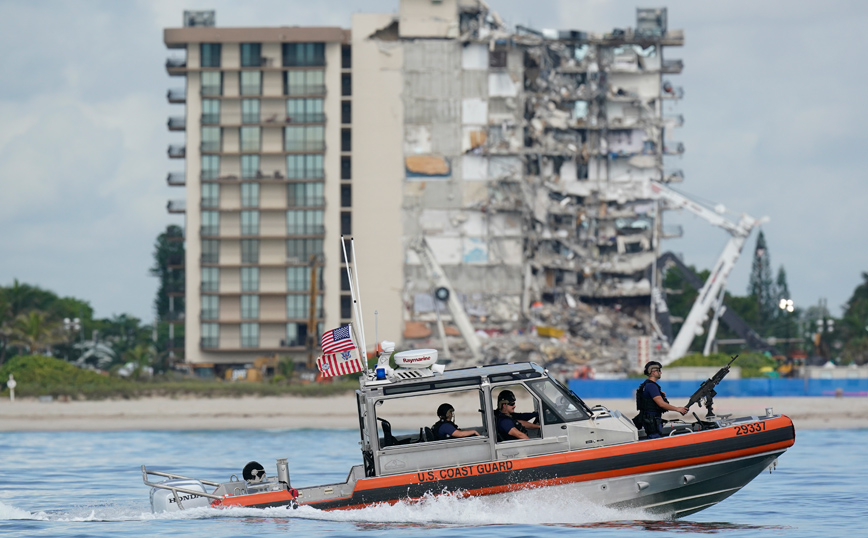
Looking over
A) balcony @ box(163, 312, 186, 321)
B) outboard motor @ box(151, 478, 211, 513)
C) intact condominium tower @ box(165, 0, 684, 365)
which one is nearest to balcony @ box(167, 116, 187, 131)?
intact condominium tower @ box(165, 0, 684, 365)

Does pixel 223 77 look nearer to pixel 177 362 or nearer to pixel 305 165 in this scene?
pixel 305 165

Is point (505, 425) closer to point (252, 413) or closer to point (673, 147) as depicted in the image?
point (252, 413)

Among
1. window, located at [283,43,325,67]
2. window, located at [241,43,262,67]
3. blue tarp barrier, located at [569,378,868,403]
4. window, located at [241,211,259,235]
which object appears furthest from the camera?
window, located at [241,211,259,235]

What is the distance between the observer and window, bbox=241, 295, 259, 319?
89625mm

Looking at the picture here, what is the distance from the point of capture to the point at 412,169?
92438 mm

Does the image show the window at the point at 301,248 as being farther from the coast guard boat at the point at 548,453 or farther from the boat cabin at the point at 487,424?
the boat cabin at the point at 487,424

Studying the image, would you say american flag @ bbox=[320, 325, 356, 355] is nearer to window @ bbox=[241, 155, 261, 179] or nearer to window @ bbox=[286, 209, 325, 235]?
window @ bbox=[286, 209, 325, 235]

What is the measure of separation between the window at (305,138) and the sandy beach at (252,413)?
33.7m

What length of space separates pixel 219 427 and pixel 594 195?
5122 cm

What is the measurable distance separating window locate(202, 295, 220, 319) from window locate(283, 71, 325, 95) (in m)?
16.9

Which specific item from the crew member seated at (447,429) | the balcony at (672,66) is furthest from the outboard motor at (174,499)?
the balcony at (672,66)

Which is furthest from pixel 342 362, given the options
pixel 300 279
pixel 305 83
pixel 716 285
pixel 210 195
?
pixel 210 195

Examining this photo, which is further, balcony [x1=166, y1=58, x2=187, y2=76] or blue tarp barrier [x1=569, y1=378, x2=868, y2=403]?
balcony [x1=166, y1=58, x2=187, y2=76]

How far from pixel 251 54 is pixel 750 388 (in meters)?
49.9
